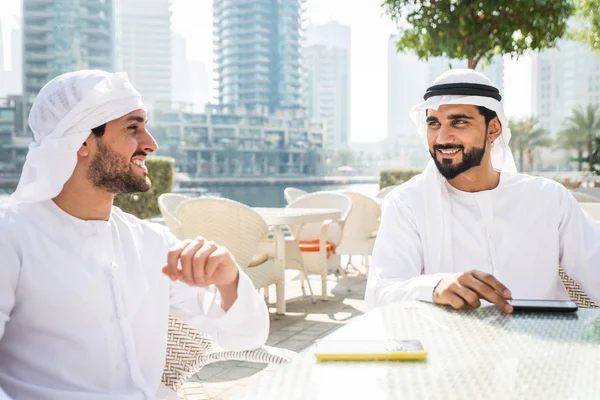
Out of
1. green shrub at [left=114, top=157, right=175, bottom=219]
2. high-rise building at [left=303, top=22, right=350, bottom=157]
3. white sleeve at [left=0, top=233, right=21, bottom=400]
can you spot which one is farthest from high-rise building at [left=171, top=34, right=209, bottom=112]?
white sleeve at [left=0, top=233, right=21, bottom=400]

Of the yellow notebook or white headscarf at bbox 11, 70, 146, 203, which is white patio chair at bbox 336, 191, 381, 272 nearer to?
white headscarf at bbox 11, 70, 146, 203

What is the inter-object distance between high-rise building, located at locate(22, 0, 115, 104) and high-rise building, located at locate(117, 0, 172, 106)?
62.2 feet

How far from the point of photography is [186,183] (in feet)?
250

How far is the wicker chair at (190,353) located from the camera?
1.58 metres

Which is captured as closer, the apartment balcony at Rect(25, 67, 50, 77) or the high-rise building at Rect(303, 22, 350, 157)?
the apartment balcony at Rect(25, 67, 50, 77)

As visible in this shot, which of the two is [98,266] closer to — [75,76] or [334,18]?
[75,76]

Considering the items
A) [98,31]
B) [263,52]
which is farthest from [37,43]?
[263,52]

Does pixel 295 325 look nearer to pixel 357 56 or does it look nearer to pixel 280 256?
pixel 280 256

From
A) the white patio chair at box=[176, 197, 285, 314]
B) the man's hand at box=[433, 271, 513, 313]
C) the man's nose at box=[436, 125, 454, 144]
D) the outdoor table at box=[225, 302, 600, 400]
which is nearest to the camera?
the outdoor table at box=[225, 302, 600, 400]

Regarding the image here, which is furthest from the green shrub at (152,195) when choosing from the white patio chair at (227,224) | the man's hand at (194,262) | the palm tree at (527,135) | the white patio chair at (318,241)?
the palm tree at (527,135)

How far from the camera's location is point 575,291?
198cm

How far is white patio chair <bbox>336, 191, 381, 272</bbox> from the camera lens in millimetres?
6262

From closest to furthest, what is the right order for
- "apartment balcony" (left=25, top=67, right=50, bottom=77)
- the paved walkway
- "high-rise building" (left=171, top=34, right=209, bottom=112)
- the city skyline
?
the paved walkway, "apartment balcony" (left=25, top=67, right=50, bottom=77), the city skyline, "high-rise building" (left=171, top=34, right=209, bottom=112)

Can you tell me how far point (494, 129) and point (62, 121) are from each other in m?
1.35
